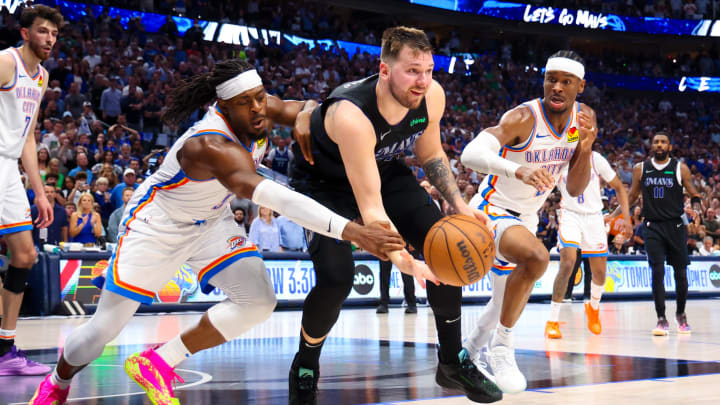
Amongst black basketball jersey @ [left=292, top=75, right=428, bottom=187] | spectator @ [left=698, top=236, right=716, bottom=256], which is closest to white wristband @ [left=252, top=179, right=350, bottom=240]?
black basketball jersey @ [left=292, top=75, right=428, bottom=187]

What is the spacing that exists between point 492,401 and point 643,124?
29.5 m

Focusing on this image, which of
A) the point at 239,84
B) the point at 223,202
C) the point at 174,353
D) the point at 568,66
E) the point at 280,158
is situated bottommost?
the point at 174,353

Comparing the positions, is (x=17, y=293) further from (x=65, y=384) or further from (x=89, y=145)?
(x=89, y=145)

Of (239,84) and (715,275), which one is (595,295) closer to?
(239,84)

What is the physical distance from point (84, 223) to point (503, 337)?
25.8ft

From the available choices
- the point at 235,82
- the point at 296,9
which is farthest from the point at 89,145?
the point at 296,9

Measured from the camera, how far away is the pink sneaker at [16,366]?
5.65 meters

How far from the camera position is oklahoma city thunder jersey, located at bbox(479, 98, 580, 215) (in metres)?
5.70

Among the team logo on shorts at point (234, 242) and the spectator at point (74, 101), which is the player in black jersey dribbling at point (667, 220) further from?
the spectator at point (74, 101)

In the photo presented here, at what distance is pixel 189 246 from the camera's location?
437 cm

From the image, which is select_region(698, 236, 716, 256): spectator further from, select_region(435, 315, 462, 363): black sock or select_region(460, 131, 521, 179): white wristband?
select_region(435, 315, 462, 363): black sock

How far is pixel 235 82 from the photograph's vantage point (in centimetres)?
420

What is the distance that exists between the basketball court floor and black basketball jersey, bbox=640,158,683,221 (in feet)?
4.69

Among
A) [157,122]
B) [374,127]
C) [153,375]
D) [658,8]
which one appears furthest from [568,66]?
[658,8]
